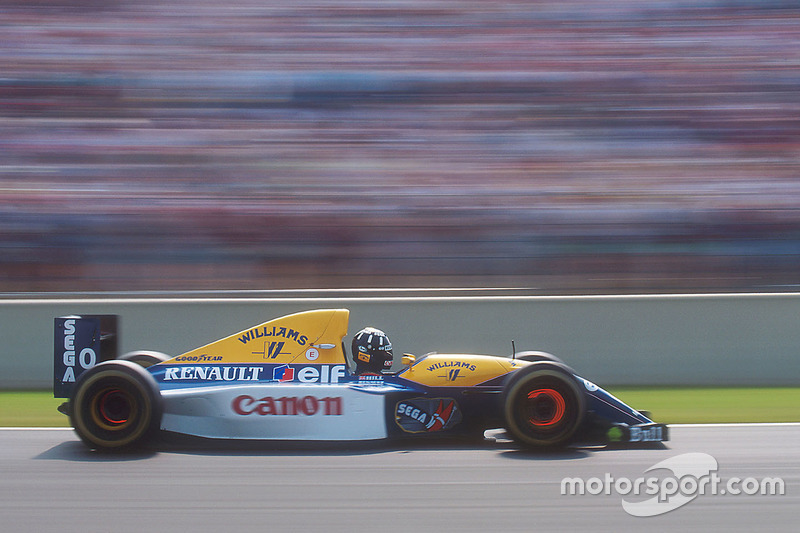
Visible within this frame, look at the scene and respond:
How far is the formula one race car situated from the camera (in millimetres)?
5281

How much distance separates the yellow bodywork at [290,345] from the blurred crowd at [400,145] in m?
4.58

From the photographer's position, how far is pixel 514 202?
37.8 ft

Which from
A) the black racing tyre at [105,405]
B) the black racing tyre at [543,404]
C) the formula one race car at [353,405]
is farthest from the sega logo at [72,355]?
the black racing tyre at [543,404]

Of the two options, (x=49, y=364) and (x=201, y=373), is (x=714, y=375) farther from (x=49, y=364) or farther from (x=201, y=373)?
(x=49, y=364)

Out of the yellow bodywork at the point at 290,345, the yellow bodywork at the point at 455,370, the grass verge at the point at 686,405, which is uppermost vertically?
the yellow bodywork at the point at 290,345

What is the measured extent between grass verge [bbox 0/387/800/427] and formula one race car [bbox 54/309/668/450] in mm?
1461

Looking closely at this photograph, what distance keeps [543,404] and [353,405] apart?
1.20 m

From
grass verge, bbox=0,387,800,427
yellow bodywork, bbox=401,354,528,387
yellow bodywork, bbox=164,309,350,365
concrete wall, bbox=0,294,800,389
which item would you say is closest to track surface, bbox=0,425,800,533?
yellow bodywork, bbox=401,354,528,387

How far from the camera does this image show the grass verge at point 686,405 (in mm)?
6777

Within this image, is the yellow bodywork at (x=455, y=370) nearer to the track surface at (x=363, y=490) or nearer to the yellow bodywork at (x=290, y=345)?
the track surface at (x=363, y=490)

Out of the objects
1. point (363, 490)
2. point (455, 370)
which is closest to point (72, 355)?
point (363, 490)

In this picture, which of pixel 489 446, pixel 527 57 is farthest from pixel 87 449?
pixel 527 57

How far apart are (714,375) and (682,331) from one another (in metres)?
0.53

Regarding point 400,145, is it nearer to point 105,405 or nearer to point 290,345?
point 290,345
